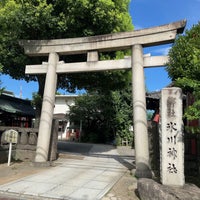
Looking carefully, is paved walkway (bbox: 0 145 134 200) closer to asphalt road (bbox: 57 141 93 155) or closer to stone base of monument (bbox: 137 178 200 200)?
stone base of monument (bbox: 137 178 200 200)

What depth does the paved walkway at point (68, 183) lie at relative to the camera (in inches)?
260

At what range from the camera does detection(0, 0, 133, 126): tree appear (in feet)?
39.0

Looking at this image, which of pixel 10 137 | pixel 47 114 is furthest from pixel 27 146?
pixel 47 114

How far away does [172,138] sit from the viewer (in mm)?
6789

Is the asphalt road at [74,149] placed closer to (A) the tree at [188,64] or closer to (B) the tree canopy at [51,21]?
(B) the tree canopy at [51,21]

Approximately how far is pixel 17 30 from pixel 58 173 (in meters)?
7.64

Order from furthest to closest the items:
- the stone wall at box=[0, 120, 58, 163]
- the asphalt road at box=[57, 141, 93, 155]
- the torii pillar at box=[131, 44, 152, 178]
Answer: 1. the asphalt road at box=[57, 141, 93, 155]
2. the stone wall at box=[0, 120, 58, 163]
3. the torii pillar at box=[131, 44, 152, 178]

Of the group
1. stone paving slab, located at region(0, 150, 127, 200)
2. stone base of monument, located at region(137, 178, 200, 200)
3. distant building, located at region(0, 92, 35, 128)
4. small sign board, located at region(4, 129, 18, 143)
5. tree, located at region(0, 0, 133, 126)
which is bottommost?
stone paving slab, located at region(0, 150, 127, 200)

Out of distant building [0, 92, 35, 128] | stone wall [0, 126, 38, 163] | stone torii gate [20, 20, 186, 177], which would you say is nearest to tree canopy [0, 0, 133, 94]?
stone torii gate [20, 20, 186, 177]

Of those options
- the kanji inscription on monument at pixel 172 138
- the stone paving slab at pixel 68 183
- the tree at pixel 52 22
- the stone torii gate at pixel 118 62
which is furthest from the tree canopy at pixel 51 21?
the kanji inscription on monument at pixel 172 138

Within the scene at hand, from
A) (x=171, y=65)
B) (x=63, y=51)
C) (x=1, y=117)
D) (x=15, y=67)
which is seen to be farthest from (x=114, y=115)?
(x=171, y=65)

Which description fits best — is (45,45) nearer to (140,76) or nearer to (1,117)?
(140,76)

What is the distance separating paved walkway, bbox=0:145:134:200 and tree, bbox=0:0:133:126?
6054mm

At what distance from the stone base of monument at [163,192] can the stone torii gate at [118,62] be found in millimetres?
2814
